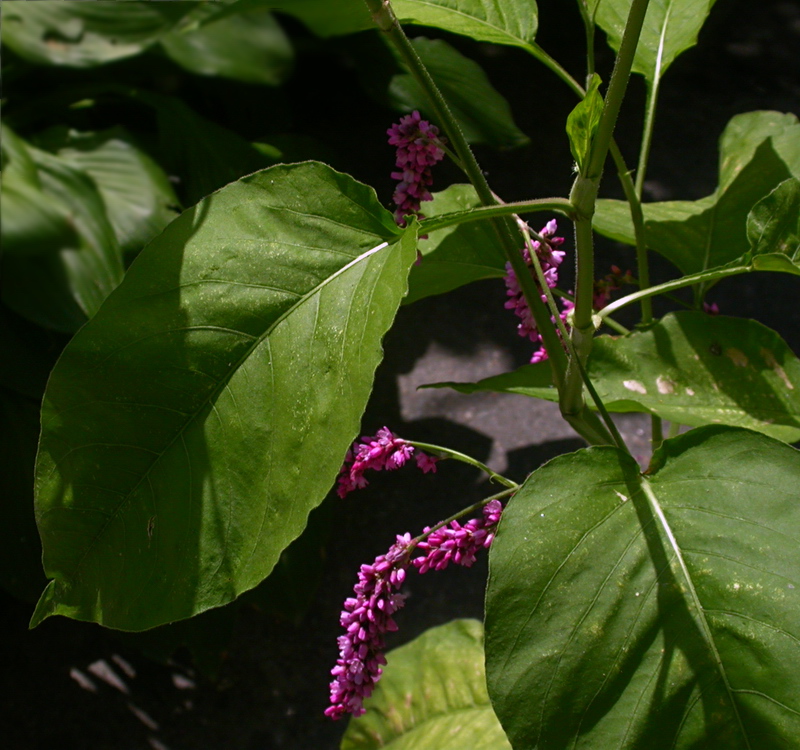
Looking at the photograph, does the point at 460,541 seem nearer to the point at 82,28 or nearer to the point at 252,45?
the point at 252,45

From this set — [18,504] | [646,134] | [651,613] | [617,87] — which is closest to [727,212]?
[646,134]

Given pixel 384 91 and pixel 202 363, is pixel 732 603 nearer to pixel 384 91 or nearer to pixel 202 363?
pixel 202 363

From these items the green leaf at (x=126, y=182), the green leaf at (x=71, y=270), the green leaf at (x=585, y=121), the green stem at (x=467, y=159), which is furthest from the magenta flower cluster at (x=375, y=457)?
the green leaf at (x=126, y=182)

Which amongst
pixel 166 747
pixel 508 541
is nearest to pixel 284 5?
pixel 508 541

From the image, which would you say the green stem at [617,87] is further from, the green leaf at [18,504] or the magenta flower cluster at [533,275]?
the green leaf at [18,504]

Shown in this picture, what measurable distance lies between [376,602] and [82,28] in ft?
3.44

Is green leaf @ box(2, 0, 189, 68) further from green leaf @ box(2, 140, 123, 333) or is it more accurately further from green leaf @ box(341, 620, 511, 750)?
green leaf @ box(341, 620, 511, 750)

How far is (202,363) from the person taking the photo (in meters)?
0.67

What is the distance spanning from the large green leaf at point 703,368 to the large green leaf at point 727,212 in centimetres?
19

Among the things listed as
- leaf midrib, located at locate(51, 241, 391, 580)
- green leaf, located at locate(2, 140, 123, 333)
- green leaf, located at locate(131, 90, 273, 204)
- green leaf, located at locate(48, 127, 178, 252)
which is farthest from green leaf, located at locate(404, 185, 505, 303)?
green leaf, located at locate(131, 90, 273, 204)

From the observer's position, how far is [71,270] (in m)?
1.36

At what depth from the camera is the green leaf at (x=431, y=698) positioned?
1201 mm

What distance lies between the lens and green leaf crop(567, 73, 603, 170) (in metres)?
0.68

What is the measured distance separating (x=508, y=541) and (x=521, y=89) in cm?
257
